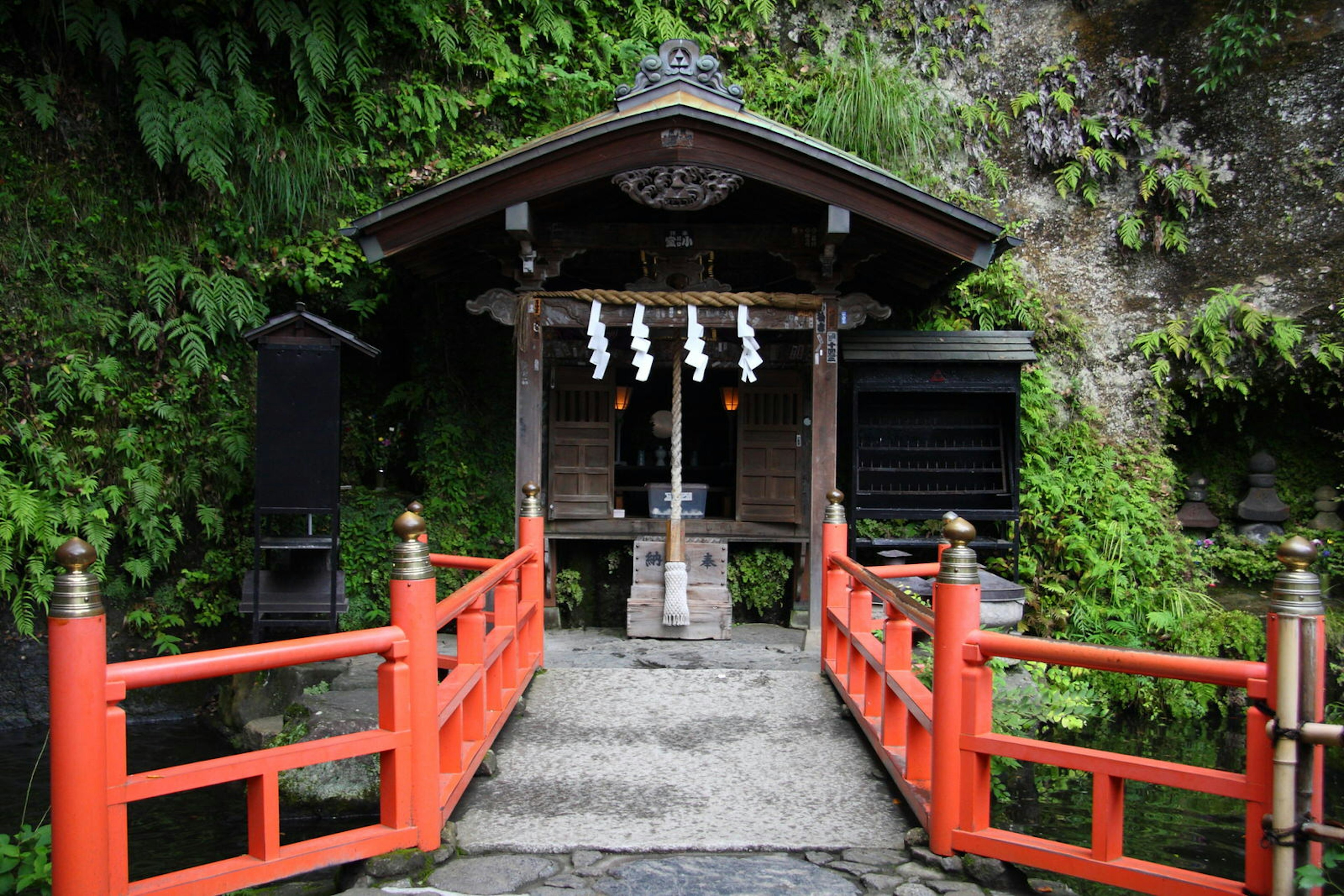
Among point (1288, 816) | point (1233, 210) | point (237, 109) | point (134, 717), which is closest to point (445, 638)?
point (134, 717)

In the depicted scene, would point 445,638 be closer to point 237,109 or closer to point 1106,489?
point 237,109

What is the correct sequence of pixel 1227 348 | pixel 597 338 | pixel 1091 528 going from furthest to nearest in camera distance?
pixel 1227 348
pixel 1091 528
pixel 597 338

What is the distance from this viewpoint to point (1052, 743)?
4.38 meters

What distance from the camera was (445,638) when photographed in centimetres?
908

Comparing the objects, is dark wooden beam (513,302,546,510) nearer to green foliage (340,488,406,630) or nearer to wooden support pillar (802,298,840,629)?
green foliage (340,488,406,630)

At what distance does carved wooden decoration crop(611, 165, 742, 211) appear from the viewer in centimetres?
743

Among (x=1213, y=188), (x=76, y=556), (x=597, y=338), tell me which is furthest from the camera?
(x=1213, y=188)

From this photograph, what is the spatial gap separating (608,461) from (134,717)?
Result: 16.9 ft

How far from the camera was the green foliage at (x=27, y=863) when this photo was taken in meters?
4.26

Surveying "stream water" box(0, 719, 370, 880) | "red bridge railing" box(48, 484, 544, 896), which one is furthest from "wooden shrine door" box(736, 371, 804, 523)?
"stream water" box(0, 719, 370, 880)

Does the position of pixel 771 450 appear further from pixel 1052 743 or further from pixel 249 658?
pixel 249 658

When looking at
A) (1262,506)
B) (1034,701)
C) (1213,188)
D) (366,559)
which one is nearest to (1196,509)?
(1262,506)

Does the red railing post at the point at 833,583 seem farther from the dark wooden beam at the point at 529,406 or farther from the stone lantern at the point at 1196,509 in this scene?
the stone lantern at the point at 1196,509

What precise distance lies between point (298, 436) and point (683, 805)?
189 inches
